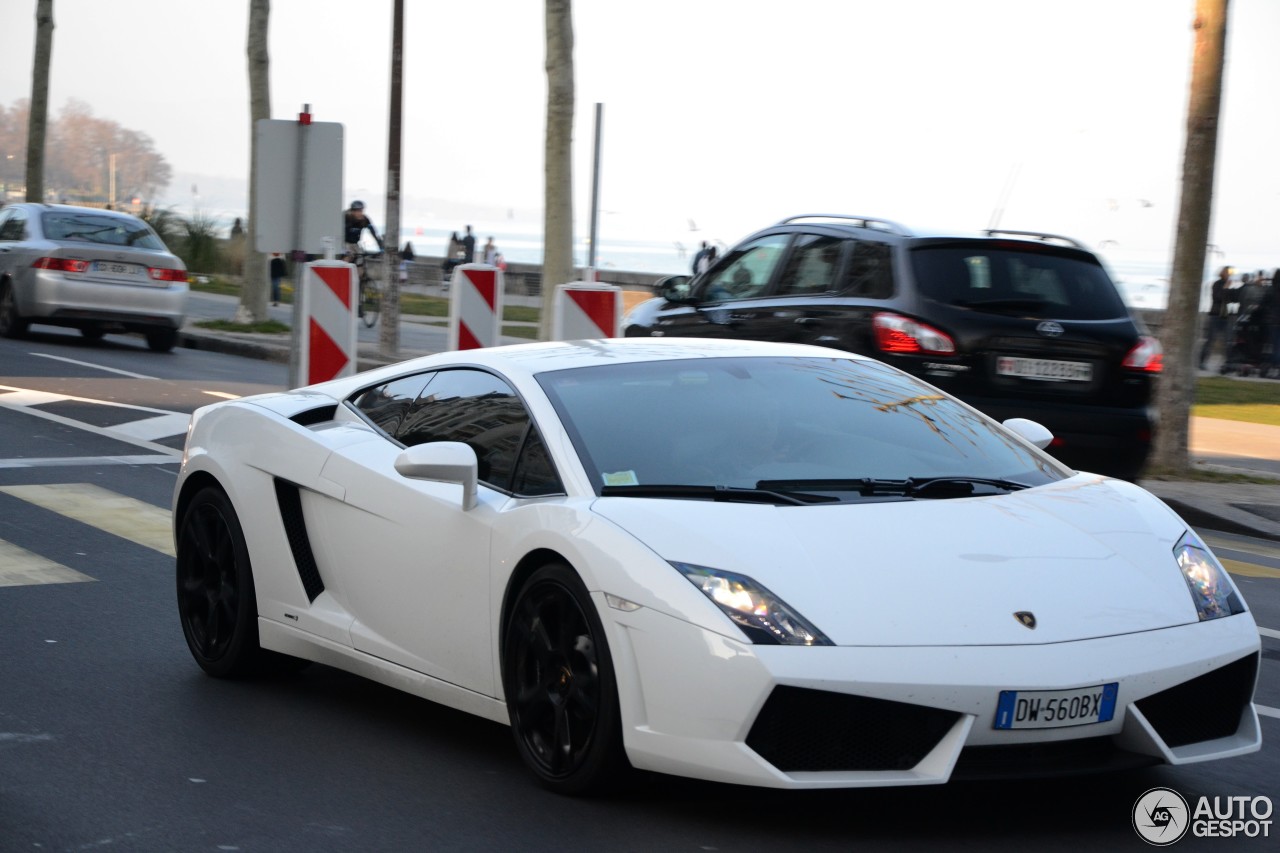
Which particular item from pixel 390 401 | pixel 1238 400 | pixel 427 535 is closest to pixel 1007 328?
pixel 390 401

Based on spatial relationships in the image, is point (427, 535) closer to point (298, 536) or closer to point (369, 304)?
point (298, 536)

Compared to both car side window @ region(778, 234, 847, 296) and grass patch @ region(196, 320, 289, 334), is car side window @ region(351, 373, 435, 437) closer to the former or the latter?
car side window @ region(778, 234, 847, 296)

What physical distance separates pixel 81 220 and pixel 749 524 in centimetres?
1853

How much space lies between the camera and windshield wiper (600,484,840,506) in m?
4.59

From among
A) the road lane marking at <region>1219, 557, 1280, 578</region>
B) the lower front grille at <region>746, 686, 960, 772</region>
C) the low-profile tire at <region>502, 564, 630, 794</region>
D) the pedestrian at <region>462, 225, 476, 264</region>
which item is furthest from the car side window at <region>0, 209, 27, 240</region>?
the pedestrian at <region>462, 225, 476, 264</region>

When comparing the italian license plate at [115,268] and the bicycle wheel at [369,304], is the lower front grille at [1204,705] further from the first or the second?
the bicycle wheel at [369,304]

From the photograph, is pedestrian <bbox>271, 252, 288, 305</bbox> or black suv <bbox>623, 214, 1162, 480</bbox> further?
pedestrian <bbox>271, 252, 288, 305</bbox>

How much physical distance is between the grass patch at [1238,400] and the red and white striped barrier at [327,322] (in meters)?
10.1

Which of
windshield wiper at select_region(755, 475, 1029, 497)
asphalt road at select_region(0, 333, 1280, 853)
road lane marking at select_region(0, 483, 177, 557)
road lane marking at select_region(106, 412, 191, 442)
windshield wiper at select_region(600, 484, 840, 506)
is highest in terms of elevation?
windshield wiper at select_region(755, 475, 1029, 497)

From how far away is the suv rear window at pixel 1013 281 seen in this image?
10352 millimetres

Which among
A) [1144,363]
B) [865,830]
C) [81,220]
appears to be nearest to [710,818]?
[865,830]

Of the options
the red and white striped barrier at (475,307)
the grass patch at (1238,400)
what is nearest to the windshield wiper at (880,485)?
the red and white striped barrier at (475,307)

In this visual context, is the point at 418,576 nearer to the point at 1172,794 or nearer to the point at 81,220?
the point at 1172,794

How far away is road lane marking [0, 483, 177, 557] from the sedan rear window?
11.4 meters
